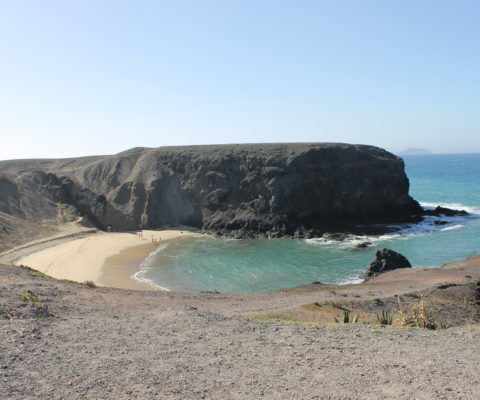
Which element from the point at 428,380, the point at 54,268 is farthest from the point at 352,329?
the point at 54,268

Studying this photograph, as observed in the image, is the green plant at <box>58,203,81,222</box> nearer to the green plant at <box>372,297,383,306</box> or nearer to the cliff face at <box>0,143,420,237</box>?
the cliff face at <box>0,143,420,237</box>

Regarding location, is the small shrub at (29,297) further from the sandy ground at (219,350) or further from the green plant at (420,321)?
the green plant at (420,321)

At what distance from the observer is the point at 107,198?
5500 cm

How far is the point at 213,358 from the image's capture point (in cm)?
1007

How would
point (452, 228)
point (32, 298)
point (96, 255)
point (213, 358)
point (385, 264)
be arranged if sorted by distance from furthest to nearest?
point (452, 228) < point (96, 255) < point (385, 264) < point (32, 298) < point (213, 358)

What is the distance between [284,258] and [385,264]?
9110 mm

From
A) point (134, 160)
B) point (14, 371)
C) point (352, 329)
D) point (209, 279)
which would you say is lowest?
point (209, 279)

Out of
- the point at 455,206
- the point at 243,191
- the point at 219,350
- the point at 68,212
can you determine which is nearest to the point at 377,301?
the point at 219,350

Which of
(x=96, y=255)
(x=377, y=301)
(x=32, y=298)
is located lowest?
(x=96, y=255)

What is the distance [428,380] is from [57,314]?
11.1 meters

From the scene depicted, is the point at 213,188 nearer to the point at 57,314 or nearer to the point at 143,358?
the point at 57,314

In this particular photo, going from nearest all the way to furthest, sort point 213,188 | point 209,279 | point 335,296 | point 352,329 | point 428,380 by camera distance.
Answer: point 428,380
point 352,329
point 335,296
point 209,279
point 213,188

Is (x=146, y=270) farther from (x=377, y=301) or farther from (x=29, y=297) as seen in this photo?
(x=377, y=301)

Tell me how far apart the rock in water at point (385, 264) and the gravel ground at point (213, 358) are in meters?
16.9
